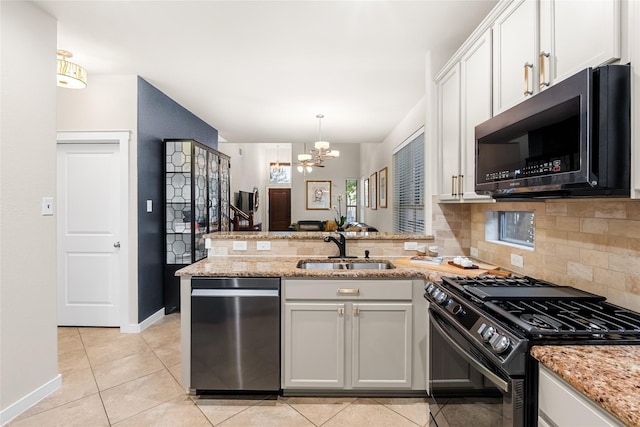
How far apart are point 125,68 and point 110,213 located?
4.77 feet

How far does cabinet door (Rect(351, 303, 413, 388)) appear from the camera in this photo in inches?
84.1

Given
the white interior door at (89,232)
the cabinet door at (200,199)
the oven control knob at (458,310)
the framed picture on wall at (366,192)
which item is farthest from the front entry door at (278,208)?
the oven control knob at (458,310)

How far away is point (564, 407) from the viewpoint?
36.7 inches

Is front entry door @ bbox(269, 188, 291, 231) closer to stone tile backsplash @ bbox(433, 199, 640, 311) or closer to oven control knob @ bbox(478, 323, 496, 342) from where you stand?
stone tile backsplash @ bbox(433, 199, 640, 311)

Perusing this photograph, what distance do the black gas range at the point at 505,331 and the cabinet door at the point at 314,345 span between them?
0.60 metres

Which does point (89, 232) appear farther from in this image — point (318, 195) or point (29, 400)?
point (318, 195)

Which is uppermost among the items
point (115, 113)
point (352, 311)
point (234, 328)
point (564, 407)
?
point (115, 113)

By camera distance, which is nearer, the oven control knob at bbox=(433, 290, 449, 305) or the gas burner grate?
the gas burner grate

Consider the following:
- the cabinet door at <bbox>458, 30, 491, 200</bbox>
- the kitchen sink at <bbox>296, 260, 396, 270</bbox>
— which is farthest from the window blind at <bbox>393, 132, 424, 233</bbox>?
the cabinet door at <bbox>458, 30, 491, 200</bbox>

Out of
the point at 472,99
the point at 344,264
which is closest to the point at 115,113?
the point at 344,264

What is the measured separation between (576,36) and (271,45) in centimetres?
218

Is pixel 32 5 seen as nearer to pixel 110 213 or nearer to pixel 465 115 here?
pixel 110 213

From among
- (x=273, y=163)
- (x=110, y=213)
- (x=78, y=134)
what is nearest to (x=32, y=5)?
(x=78, y=134)

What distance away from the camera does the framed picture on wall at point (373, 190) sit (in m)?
7.60
